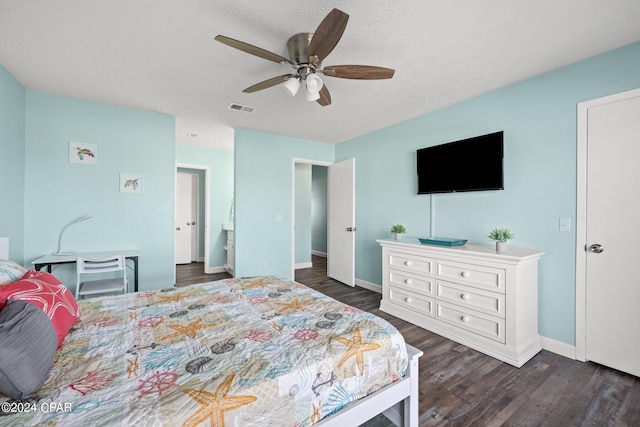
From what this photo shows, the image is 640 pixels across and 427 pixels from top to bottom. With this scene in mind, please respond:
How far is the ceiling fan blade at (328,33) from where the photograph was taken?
1377 mm

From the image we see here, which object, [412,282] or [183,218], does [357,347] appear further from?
[183,218]

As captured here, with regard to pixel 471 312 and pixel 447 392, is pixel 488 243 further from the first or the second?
pixel 447 392

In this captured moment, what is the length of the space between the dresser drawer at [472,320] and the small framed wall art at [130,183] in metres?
3.78

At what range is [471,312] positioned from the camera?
2564 millimetres

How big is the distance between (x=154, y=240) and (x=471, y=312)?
3.73 meters

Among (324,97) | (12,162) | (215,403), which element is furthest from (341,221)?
(12,162)

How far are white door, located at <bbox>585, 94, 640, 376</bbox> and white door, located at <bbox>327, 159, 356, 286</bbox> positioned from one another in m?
2.72

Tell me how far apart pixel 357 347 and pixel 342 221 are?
334 cm

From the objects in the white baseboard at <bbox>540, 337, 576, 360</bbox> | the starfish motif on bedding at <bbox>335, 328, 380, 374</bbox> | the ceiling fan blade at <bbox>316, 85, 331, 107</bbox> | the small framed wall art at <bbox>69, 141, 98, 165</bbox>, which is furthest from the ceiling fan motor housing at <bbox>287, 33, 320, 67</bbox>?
the white baseboard at <bbox>540, 337, 576, 360</bbox>

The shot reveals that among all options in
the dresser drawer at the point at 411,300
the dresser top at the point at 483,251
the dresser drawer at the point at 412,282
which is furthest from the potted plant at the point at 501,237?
the dresser drawer at the point at 411,300

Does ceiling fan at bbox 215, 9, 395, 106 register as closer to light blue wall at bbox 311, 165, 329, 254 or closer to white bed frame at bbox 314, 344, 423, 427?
white bed frame at bbox 314, 344, 423, 427

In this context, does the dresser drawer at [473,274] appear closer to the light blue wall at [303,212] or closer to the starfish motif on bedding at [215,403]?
the starfish motif on bedding at [215,403]

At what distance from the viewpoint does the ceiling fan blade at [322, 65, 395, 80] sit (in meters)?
1.84

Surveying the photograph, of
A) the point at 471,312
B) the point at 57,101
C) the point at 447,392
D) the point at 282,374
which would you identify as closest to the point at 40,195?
the point at 57,101
